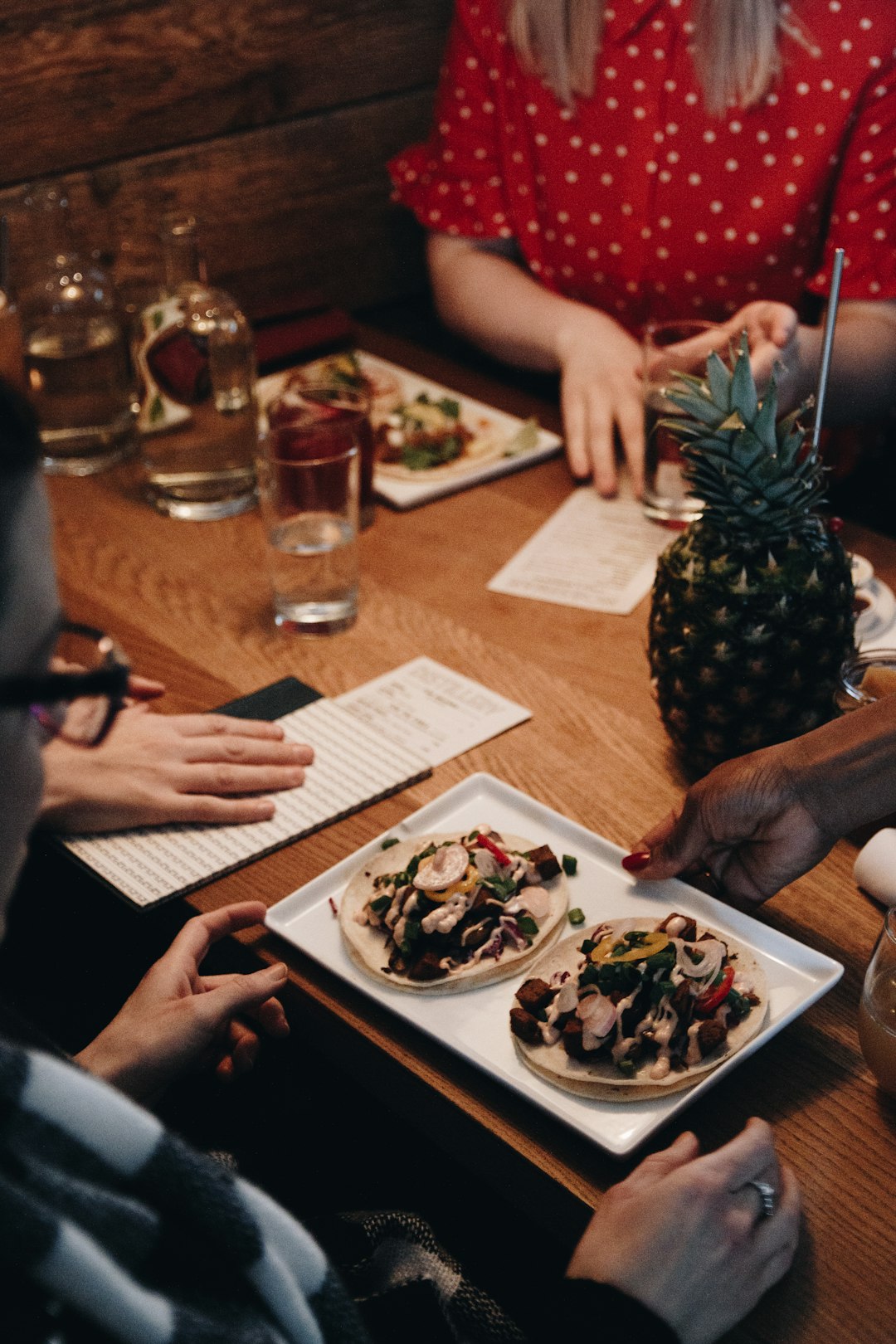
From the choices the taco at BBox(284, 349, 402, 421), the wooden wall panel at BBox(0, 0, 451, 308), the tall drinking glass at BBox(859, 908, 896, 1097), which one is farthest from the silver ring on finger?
the wooden wall panel at BBox(0, 0, 451, 308)

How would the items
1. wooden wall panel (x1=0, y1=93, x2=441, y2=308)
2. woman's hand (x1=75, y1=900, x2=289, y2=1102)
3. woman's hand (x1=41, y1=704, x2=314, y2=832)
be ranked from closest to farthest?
woman's hand (x1=75, y1=900, x2=289, y2=1102)
woman's hand (x1=41, y1=704, x2=314, y2=832)
wooden wall panel (x1=0, y1=93, x2=441, y2=308)

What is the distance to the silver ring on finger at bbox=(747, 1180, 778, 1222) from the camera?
877 millimetres

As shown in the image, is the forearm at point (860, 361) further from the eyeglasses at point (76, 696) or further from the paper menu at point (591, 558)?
the eyeglasses at point (76, 696)

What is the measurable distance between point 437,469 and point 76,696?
1.32 m

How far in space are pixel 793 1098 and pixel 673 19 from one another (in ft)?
5.69

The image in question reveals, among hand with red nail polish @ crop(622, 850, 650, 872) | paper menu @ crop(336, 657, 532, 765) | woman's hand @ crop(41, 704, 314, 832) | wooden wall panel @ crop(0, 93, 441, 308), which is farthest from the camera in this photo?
wooden wall panel @ crop(0, 93, 441, 308)

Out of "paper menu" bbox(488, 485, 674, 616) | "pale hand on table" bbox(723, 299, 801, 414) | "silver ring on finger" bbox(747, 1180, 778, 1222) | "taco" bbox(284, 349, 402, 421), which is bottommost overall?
"silver ring on finger" bbox(747, 1180, 778, 1222)

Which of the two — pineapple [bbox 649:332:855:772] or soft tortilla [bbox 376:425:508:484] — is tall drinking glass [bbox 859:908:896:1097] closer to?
pineapple [bbox 649:332:855:772]

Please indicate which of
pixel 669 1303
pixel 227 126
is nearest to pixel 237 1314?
pixel 669 1303

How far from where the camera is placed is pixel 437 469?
193cm

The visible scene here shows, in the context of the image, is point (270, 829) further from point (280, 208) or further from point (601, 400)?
point (280, 208)

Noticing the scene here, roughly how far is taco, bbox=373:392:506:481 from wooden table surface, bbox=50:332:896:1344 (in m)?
0.07

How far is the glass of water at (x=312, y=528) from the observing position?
1.59 m

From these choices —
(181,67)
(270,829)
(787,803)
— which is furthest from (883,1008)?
(181,67)
